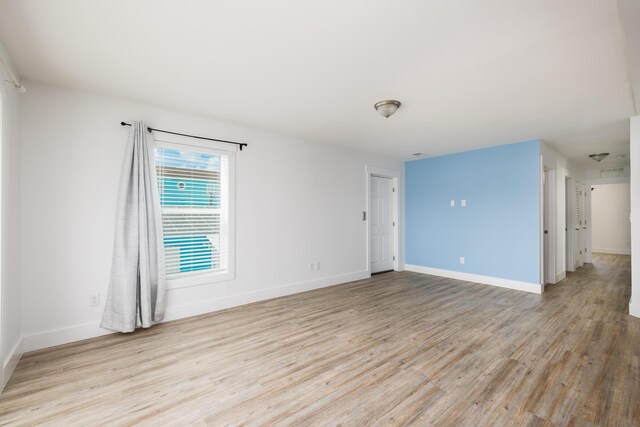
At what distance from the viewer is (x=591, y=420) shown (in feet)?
5.57

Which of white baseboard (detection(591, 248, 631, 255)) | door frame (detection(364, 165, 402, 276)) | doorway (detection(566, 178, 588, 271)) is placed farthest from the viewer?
white baseboard (detection(591, 248, 631, 255))

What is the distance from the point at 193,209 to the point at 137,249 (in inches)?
30.5

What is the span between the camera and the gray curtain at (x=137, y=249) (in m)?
2.84

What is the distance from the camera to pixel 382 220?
5.98 m

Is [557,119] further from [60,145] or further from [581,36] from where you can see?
[60,145]

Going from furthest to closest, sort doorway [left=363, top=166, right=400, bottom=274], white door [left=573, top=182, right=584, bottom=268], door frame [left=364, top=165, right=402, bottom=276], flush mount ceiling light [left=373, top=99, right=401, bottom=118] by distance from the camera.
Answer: white door [left=573, top=182, right=584, bottom=268] → doorway [left=363, top=166, right=400, bottom=274] → door frame [left=364, top=165, right=402, bottom=276] → flush mount ceiling light [left=373, top=99, right=401, bottom=118]

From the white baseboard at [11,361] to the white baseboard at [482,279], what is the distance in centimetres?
590

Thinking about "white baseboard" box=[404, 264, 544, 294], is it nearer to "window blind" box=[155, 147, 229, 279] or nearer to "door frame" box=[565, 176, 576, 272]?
"door frame" box=[565, 176, 576, 272]

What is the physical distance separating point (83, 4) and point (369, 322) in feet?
11.7

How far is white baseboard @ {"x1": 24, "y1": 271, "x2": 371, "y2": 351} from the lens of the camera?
2.59 m

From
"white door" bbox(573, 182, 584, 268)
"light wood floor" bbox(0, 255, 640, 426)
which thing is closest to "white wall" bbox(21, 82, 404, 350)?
"light wood floor" bbox(0, 255, 640, 426)

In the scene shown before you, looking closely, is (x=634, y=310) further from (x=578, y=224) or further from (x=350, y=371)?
(x=578, y=224)

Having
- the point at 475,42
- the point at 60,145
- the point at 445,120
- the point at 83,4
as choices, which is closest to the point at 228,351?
the point at 60,145

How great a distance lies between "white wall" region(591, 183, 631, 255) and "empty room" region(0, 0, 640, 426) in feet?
18.4
